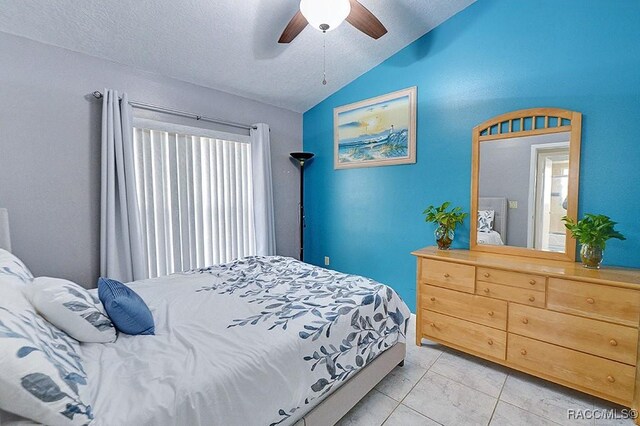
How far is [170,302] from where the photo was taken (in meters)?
1.72

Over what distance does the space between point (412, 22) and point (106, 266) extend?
332 centimetres

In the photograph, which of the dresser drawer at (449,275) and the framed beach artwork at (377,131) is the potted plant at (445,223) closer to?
the dresser drawer at (449,275)

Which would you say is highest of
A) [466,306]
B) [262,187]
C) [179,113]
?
[179,113]

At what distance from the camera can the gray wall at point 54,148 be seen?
204 cm

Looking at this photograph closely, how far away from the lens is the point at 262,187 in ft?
11.0

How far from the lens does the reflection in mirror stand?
207 centimetres

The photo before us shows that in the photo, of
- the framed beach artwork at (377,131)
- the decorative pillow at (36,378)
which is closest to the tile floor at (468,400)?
the decorative pillow at (36,378)

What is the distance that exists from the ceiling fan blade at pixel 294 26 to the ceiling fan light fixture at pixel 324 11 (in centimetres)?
16

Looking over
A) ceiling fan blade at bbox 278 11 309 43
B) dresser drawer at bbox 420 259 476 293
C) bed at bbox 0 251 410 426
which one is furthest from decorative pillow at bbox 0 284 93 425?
dresser drawer at bbox 420 259 476 293

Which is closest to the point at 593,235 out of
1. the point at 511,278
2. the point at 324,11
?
the point at 511,278

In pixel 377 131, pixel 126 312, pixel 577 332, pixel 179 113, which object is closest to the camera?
pixel 126 312

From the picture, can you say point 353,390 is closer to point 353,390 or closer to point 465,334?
point 353,390

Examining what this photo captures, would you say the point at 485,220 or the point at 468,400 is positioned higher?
the point at 485,220

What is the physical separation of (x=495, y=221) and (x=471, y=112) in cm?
96
